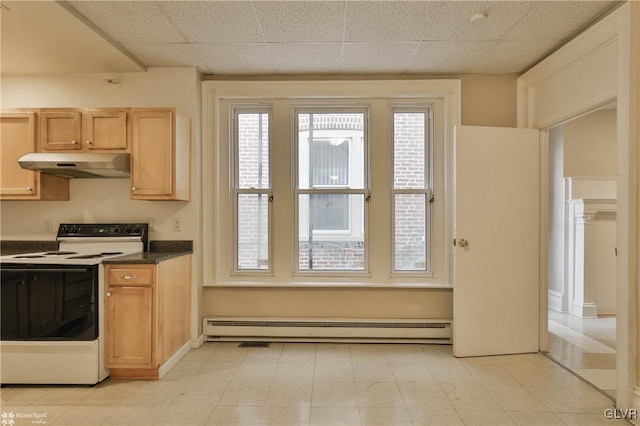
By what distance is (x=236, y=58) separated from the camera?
304 centimetres

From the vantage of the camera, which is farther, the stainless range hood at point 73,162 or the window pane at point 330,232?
the window pane at point 330,232

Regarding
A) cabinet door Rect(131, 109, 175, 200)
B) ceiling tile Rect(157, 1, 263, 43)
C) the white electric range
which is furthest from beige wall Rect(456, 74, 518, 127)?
the white electric range

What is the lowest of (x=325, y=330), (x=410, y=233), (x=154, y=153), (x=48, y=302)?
(x=325, y=330)

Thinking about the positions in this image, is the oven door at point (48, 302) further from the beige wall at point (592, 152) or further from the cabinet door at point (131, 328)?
the beige wall at point (592, 152)

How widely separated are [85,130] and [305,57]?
6.31ft

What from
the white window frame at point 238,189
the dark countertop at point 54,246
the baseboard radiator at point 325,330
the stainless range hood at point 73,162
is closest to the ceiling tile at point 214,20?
the white window frame at point 238,189

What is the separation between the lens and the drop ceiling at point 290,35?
7.54ft

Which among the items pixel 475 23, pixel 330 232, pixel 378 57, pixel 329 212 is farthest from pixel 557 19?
pixel 330 232

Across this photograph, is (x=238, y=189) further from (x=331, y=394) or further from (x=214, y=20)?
(x=331, y=394)

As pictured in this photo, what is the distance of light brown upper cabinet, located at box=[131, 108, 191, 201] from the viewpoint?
9.57ft

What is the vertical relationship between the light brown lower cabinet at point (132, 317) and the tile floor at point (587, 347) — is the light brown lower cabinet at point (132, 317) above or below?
above

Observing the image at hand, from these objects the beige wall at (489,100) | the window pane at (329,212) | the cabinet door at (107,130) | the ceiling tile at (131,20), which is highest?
the ceiling tile at (131,20)

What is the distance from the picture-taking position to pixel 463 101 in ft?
11.0

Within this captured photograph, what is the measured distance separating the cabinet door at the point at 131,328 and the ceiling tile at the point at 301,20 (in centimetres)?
207
